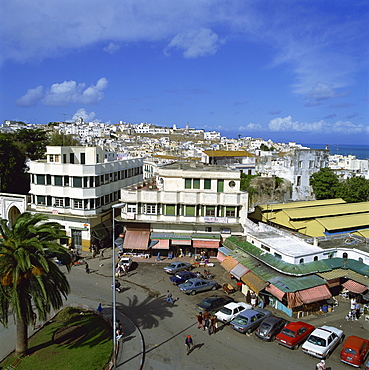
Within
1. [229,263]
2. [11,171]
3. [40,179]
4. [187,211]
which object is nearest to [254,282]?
[229,263]

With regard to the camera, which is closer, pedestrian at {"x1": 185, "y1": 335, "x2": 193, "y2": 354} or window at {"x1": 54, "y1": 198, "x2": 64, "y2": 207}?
pedestrian at {"x1": 185, "y1": 335, "x2": 193, "y2": 354}

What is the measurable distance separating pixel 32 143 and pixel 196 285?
5153 centimetres

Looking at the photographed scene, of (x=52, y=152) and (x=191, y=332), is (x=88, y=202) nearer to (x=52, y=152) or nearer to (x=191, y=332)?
(x=52, y=152)

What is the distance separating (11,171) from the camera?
53938 mm

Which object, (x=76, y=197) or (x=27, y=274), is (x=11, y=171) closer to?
(x=76, y=197)

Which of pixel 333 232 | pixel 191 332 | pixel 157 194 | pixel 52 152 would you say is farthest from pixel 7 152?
pixel 333 232

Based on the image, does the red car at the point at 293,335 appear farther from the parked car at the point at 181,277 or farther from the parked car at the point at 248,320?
the parked car at the point at 181,277

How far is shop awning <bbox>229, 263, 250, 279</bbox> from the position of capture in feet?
95.3

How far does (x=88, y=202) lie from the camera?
132 ft

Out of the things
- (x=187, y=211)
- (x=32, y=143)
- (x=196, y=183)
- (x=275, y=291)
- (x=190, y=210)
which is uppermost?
(x=32, y=143)

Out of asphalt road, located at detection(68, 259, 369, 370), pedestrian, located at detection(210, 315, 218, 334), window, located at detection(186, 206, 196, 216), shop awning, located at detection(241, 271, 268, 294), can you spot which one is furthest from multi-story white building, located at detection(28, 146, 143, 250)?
pedestrian, located at detection(210, 315, 218, 334)

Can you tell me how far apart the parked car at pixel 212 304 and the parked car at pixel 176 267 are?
7.66m

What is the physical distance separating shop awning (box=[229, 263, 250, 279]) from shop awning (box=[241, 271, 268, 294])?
0.44 m

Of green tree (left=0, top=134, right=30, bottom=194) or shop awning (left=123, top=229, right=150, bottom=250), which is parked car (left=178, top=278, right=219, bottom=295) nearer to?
shop awning (left=123, top=229, right=150, bottom=250)
